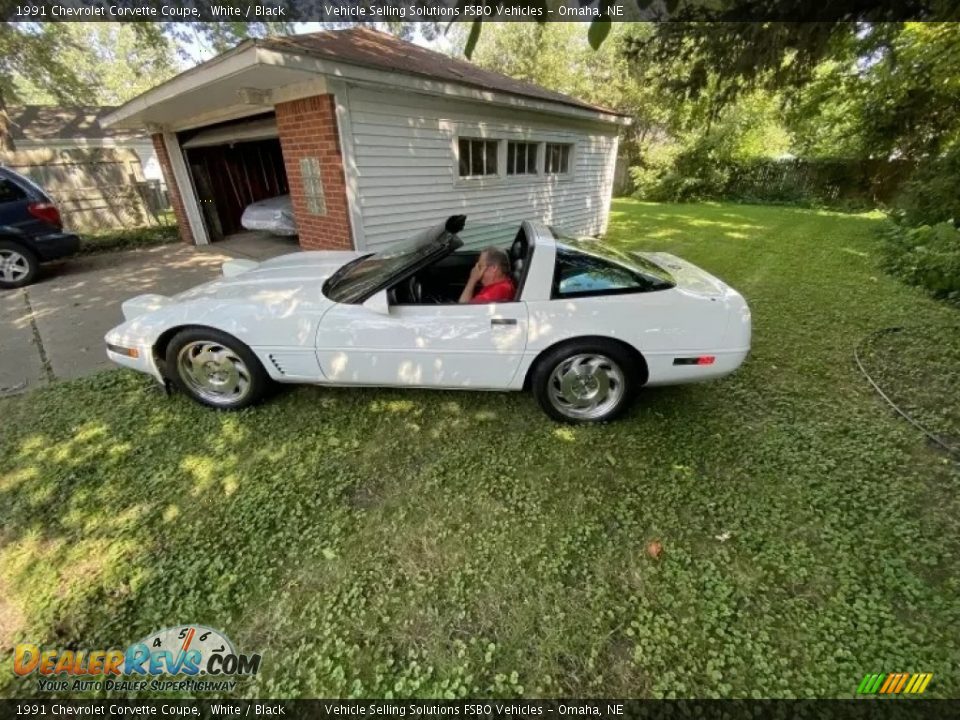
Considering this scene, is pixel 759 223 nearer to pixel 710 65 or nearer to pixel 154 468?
pixel 710 65

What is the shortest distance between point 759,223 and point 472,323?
12.6m

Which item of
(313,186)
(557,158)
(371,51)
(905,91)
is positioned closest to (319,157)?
(313,186)

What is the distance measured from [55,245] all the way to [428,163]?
19.4ft

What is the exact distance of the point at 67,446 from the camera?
9.12ft

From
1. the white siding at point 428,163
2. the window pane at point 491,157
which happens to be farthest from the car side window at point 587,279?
the window pane at point 491,157

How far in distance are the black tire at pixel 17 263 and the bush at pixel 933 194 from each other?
13577mm

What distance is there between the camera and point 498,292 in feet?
9.05

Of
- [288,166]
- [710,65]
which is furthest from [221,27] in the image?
[710,65]

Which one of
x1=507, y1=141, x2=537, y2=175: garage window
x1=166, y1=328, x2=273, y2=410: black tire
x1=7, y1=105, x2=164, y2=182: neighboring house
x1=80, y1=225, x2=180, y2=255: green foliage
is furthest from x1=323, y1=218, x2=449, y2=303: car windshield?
x1=7, y1=105, x2=164, y2=182: neighboring house

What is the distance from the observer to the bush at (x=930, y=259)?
5.46 m

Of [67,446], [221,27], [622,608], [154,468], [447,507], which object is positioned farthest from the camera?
[221,27]

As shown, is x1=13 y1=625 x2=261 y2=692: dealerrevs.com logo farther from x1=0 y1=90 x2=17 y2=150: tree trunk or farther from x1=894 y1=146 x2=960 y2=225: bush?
x1=0 y1=90 x2=17 y2=150: tree trunk

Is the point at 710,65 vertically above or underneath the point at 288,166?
above

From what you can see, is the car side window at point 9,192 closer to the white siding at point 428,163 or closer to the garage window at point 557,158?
the white siding at point 428,163
